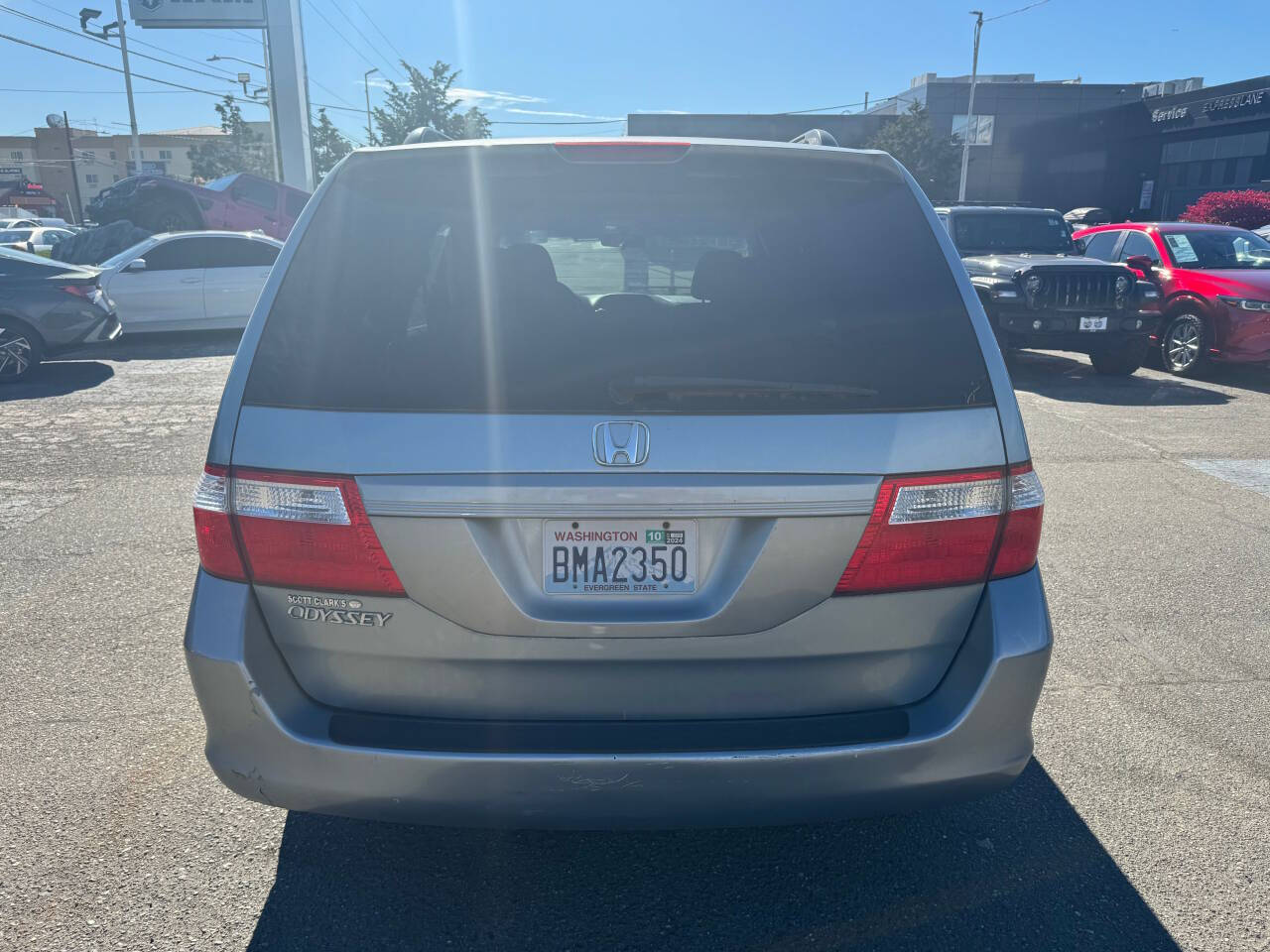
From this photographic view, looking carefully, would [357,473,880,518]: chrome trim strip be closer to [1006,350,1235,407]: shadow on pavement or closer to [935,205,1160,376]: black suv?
[1006,350,1235,407]: shadow on pavement

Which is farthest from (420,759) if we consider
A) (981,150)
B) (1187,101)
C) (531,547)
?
(981,150)

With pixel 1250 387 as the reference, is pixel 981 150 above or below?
above

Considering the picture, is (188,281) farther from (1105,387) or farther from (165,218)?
(1105,387)

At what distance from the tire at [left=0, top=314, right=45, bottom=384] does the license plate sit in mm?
10808

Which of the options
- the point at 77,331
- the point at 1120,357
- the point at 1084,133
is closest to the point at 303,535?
the point at 77,331

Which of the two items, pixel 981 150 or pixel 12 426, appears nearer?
pixel 12 426

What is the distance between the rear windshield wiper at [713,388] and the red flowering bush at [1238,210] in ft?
87.0

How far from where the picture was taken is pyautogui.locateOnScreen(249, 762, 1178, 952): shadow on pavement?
248 centimetres

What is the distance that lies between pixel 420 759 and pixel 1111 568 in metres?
4.29

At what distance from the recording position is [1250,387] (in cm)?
1103

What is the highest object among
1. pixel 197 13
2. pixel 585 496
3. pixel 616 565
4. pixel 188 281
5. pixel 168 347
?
pixel 197 13

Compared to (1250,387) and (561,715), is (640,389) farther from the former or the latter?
(1250,387)

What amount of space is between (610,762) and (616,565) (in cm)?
41

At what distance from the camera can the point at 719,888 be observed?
268 centimetres
